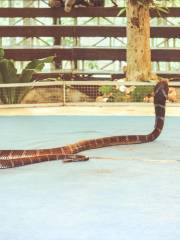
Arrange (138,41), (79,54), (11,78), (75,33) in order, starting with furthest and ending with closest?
(75,33), (79,54), (138,41), (11,78)

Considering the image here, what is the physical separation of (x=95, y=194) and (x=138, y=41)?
6016 millimetres

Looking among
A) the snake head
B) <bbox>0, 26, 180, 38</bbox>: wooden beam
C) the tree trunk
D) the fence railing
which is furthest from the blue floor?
<bbox>0, 26, 180, 38</bbox>: wooden beam

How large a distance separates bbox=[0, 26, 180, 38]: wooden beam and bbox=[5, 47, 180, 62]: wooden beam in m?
0.32

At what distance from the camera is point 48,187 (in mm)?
5078

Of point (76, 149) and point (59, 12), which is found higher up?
point (59, 12)

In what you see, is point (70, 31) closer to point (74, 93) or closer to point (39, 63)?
point (74, 93)

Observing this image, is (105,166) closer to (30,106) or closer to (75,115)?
(75,115)

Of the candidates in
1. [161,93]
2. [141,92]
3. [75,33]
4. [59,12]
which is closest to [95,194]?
[161,93]

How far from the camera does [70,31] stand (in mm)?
12258

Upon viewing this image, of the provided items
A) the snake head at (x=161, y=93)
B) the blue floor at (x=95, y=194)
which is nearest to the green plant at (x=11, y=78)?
the blue floor at (x=95, y=194)

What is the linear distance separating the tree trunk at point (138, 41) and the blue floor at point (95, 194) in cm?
314

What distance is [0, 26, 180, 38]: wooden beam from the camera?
40.1 ft

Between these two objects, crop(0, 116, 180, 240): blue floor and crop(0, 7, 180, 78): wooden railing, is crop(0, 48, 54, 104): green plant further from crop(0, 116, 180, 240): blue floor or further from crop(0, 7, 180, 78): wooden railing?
crop(0, 116, 180, 240): blue floor

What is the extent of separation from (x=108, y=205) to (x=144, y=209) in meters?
0.26
